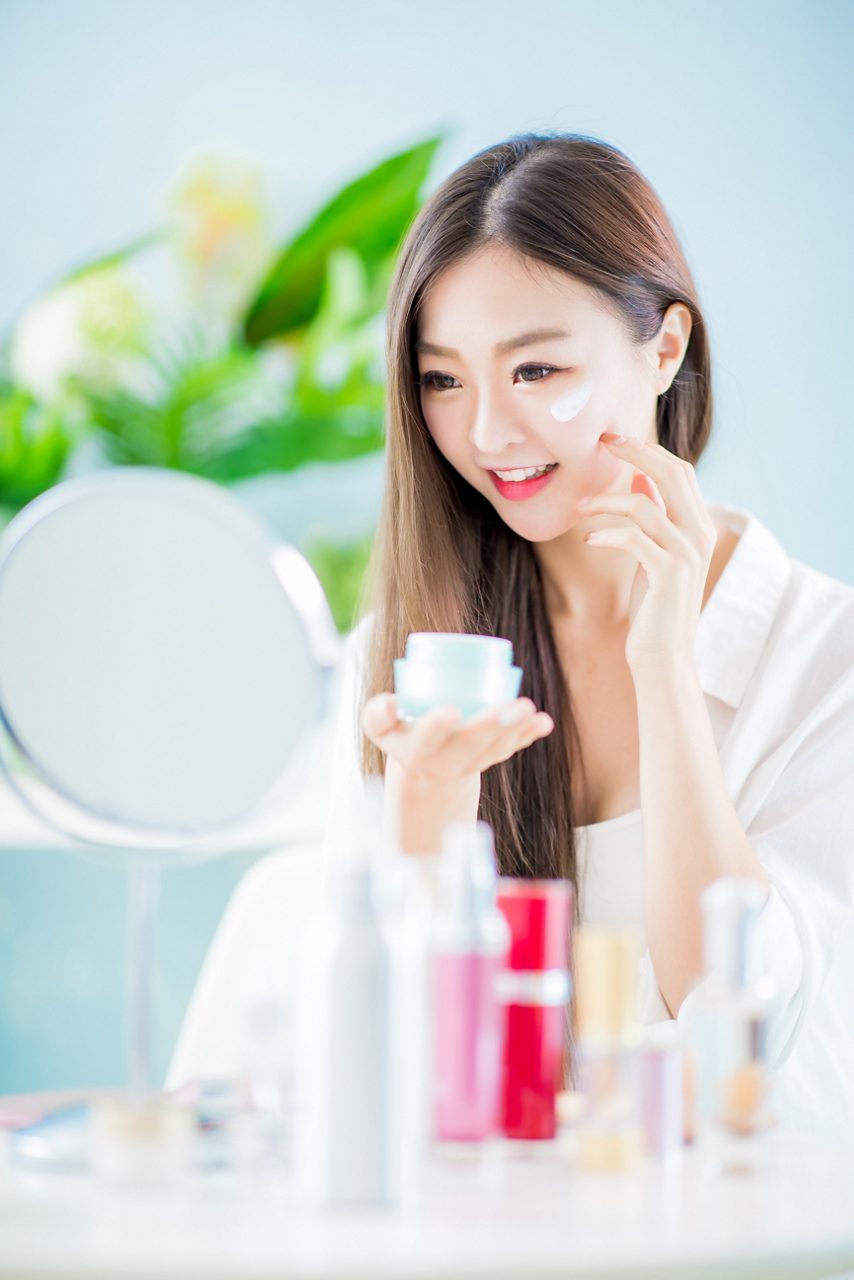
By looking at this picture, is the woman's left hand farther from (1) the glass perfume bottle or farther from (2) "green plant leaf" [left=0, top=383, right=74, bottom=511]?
(2) "green plant leaf" [left=0, top=383, right=74, bottom=511]

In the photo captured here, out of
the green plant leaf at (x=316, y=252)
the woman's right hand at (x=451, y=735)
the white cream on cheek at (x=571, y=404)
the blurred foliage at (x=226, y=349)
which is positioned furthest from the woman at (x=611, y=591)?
the green plant leaf at (x=316, y=252)

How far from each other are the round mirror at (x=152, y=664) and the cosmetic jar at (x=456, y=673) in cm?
5

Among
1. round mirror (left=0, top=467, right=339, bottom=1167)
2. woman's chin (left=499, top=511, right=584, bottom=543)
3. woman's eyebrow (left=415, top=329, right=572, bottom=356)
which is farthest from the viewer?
woman's chin (left=499, top=511, right=584, bottom=543)

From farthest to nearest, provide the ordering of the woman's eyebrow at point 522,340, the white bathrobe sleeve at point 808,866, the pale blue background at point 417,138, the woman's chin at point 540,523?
the pale blue background at point 417,138, the woman's chin at point 540,523, the woman's eyebrow at point 522,340, the white bathrobe sleeve at point 808,866

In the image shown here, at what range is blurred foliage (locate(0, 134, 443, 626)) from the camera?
246 cm

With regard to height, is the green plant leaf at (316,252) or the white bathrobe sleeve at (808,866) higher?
the green plant leaf at (316,252)

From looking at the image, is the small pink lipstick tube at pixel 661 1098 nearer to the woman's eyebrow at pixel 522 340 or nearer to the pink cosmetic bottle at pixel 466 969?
the pink cosmetic bottle at pixel 466 969

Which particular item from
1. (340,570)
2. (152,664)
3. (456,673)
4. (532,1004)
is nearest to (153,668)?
(152,664)

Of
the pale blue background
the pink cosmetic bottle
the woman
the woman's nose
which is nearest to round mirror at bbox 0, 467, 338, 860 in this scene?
the pink cosmetic bottle

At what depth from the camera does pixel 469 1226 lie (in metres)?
0.59

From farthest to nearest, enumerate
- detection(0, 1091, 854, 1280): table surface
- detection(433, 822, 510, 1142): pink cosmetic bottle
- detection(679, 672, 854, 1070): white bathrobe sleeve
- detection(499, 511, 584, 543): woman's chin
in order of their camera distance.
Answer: detection(499, 511, 584, 543): woman's chin, detection(679, 672, 854, 1070): white bathrobe sleeve, detection(433, 822, 510, 1142): pink cosmetic bottle, detection(0, 1091, 854, 1280): table surface

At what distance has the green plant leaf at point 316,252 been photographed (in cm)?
248

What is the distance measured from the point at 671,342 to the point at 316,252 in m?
1.15

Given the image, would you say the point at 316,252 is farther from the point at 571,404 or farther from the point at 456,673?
the point at 456,673
